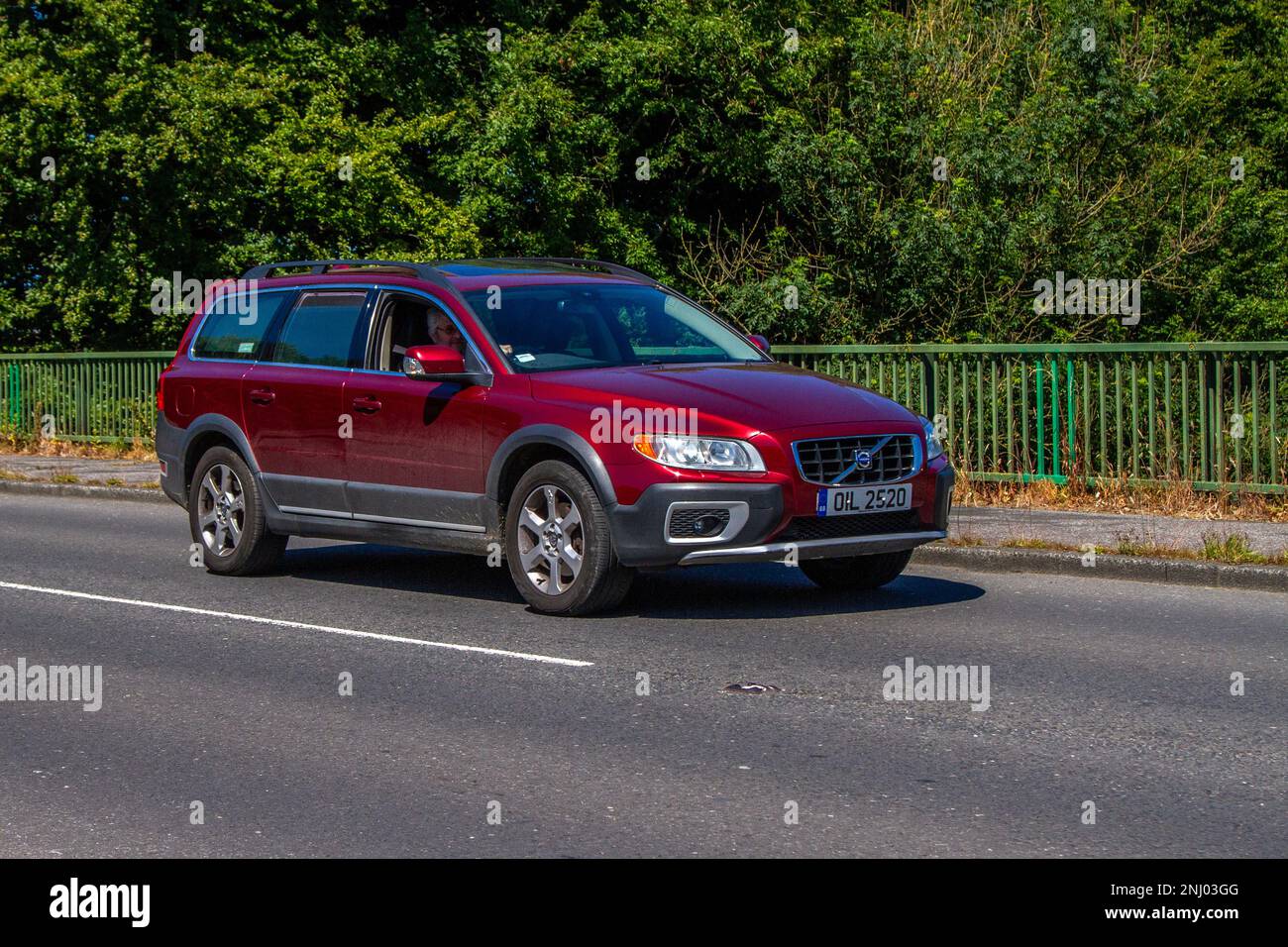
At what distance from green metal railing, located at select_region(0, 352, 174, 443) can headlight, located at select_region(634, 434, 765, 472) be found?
1545cm

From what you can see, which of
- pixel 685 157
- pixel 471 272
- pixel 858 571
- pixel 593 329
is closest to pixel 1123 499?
pixel 858 571

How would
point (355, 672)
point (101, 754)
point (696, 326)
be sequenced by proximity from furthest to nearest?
point (696, 326) → point (355, 672) → point (101, 754)

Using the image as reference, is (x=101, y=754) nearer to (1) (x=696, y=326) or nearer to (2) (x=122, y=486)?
(1) (x=696, y=326)

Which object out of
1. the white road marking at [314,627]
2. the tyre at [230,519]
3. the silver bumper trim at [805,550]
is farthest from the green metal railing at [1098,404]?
the white road marking at [314,627]

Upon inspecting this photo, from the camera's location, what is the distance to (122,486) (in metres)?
19.4

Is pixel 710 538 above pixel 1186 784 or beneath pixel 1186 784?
above

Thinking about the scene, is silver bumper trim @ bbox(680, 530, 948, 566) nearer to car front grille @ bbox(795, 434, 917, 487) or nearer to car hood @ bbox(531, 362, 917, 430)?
car front grille @ bbox(795, 434, 917, 487)

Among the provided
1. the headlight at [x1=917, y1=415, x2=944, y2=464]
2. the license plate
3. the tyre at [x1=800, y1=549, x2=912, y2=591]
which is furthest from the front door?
the headlight at [x1=917, y1=415, x2=944, y2=464]

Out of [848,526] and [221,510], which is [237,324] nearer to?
[221,510]

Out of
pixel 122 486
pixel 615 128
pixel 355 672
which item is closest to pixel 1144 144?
pixel 615 128

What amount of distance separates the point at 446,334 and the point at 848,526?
104 inches

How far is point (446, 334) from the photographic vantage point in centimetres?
1072

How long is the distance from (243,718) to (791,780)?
2.43m

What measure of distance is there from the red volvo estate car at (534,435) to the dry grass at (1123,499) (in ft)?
14.3
